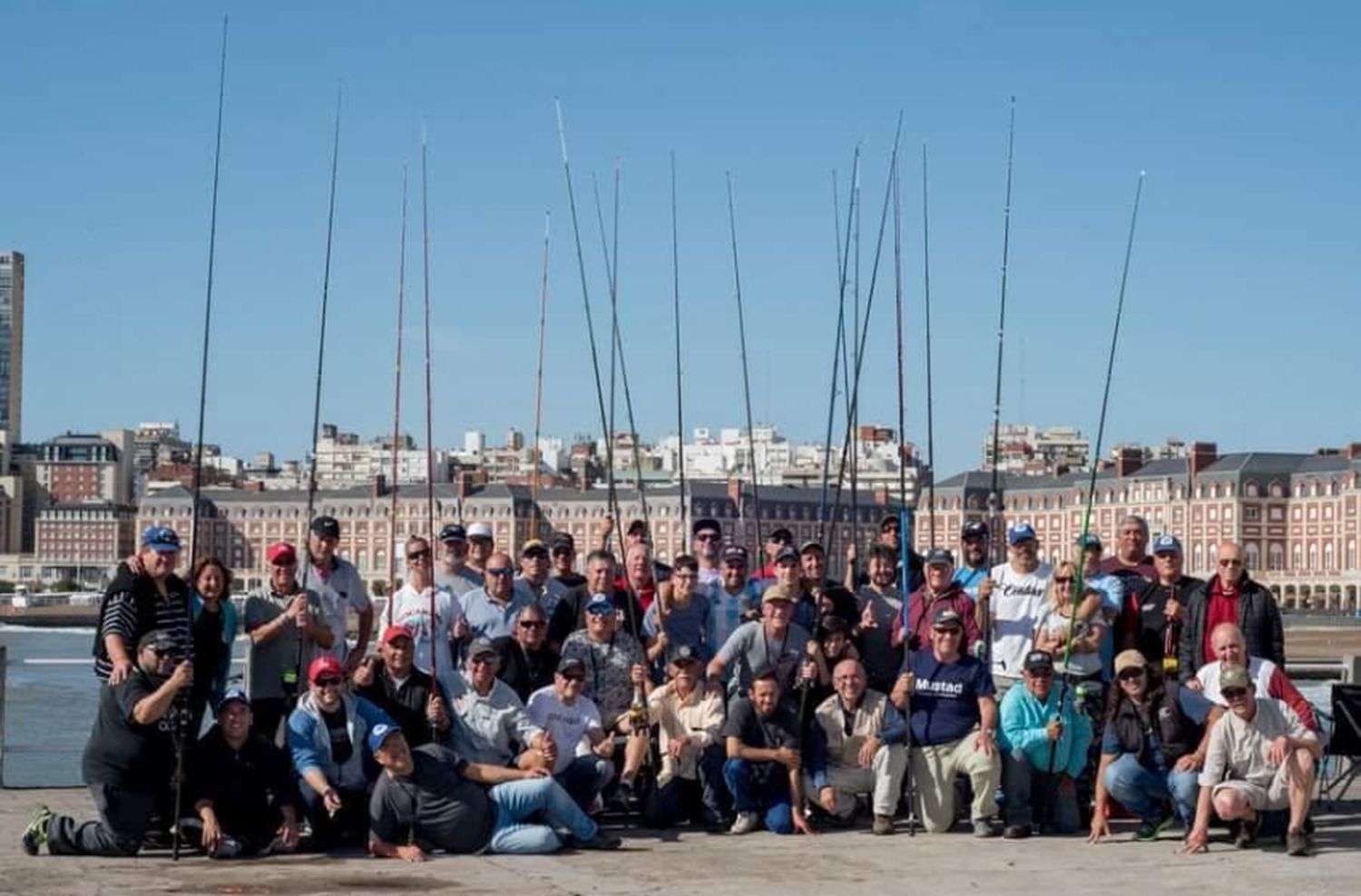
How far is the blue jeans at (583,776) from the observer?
10.1 m

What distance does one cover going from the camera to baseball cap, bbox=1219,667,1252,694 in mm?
Result: 9617

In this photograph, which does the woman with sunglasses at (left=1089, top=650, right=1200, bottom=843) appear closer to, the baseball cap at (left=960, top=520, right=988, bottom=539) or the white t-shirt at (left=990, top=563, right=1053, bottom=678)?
the white t-shirt at (left=990, top=563, right=1053, bottom=678)

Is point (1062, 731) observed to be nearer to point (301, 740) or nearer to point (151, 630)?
point (301, 740)

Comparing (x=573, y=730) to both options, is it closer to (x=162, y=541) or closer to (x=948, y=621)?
(x=948, y=621)

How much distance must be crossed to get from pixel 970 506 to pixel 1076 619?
116 meters

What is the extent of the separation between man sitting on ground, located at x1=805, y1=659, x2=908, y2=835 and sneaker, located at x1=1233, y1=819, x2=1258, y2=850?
1558 mm

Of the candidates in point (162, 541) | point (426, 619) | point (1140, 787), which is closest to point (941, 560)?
point (1140, 787)

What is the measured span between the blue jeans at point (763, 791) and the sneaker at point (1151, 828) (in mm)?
1628

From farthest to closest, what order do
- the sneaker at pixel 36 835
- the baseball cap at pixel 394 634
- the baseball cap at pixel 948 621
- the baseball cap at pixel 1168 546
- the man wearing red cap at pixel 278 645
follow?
the baseball cap at pixel 1168 546 → the baseball cap at pixel 948 621 → the man wearing red cap at pixel 278 645 → the baseball cap at pixel 394 634 → the sneaker at pixel 36 835

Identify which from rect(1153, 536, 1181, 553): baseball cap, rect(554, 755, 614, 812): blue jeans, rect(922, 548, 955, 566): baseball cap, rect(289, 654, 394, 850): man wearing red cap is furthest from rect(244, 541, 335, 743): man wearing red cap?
rect(1153, 536, 1181, 553): baseball cap

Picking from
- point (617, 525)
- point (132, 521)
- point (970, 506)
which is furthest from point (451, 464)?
point (617, 525)

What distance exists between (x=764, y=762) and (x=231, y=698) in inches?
98.6

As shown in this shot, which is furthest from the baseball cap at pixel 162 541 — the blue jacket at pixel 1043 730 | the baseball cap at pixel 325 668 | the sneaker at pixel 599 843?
the blue jacket at pixel 1043 730

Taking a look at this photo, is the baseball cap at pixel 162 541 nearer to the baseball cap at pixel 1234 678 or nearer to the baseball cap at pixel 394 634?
the baseball cap at pixel 394 634
